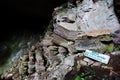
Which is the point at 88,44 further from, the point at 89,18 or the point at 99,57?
the point at 89,18

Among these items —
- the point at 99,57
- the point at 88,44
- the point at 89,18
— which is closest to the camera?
the point at 99,57

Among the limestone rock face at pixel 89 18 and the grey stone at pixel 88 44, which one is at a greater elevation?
the limestone rock face at pixel 89 18

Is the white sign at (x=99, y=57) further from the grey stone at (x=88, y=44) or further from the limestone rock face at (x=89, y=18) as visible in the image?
the limestone rock face at (x=89, y=18)

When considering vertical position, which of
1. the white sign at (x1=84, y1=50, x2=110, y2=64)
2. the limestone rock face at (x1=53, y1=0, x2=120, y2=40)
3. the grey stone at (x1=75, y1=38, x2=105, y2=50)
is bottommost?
the white sign at (x1=84, y1=50, x2=110, y2=64)

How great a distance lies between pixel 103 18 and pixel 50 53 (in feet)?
4.17

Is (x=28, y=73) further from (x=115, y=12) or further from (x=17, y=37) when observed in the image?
(x=17, y=37)

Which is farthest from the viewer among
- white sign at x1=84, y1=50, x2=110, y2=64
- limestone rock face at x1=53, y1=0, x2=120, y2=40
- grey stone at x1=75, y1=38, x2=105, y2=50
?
limestone rock face at x1=53, y1=0, x2=120, y2=40

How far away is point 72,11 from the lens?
6.13 meters

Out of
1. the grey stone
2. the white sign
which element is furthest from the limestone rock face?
the white sign

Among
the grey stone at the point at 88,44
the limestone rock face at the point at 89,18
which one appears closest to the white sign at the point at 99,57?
the grey stone at the point at 88,44

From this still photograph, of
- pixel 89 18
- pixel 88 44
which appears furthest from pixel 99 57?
pixel 89 18

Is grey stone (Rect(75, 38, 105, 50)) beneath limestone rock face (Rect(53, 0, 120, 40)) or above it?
beneath

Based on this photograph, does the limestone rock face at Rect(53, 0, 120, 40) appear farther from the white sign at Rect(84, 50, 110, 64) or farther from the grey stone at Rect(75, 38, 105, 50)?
the white sign at Rect(84, 50, 110, 64)

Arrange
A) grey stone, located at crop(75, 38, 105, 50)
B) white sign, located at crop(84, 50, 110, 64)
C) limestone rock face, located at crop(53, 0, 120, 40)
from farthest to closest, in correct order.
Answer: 1. limestone rock face, located at crop(53, 0, 120, 40)
2. grey stone, located at crop(75, 38, 105, 50)
3. white sign, located at crop(84, 50, 110, 64)
